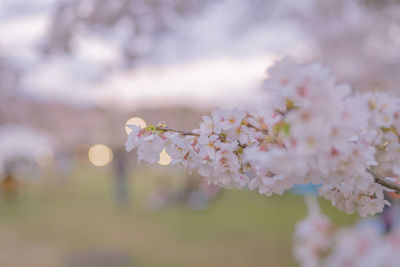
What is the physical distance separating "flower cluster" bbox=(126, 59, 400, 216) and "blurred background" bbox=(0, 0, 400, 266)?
1289 millimetres

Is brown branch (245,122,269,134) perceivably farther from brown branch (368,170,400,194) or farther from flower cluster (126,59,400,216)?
brown branch (368,170,400,194)

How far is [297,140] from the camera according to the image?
535 mm

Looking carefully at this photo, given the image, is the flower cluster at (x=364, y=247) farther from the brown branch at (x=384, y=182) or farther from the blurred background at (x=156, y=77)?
the blurred background at (x=156, y=77)

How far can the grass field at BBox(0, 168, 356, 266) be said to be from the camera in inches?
179

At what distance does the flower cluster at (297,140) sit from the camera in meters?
0.53

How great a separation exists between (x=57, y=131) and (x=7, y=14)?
33.8 feet

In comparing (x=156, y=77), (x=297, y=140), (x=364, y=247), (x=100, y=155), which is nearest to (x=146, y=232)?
(x=156, y=77)

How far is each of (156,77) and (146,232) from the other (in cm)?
278

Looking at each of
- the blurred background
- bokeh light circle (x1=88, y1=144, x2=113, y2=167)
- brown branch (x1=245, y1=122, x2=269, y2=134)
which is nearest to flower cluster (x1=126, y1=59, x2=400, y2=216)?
brown branch (x1=245, y1=122, x2=269, y2=134)

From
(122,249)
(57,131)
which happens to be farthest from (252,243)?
(57,131)

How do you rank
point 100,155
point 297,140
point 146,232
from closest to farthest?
point 297,140 → point 146,232 → point 100,155

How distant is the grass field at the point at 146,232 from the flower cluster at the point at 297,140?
3.66 m

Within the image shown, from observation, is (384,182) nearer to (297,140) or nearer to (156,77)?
(297,140)

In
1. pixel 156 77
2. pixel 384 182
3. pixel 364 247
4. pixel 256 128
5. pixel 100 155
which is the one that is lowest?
pixel 364 247
